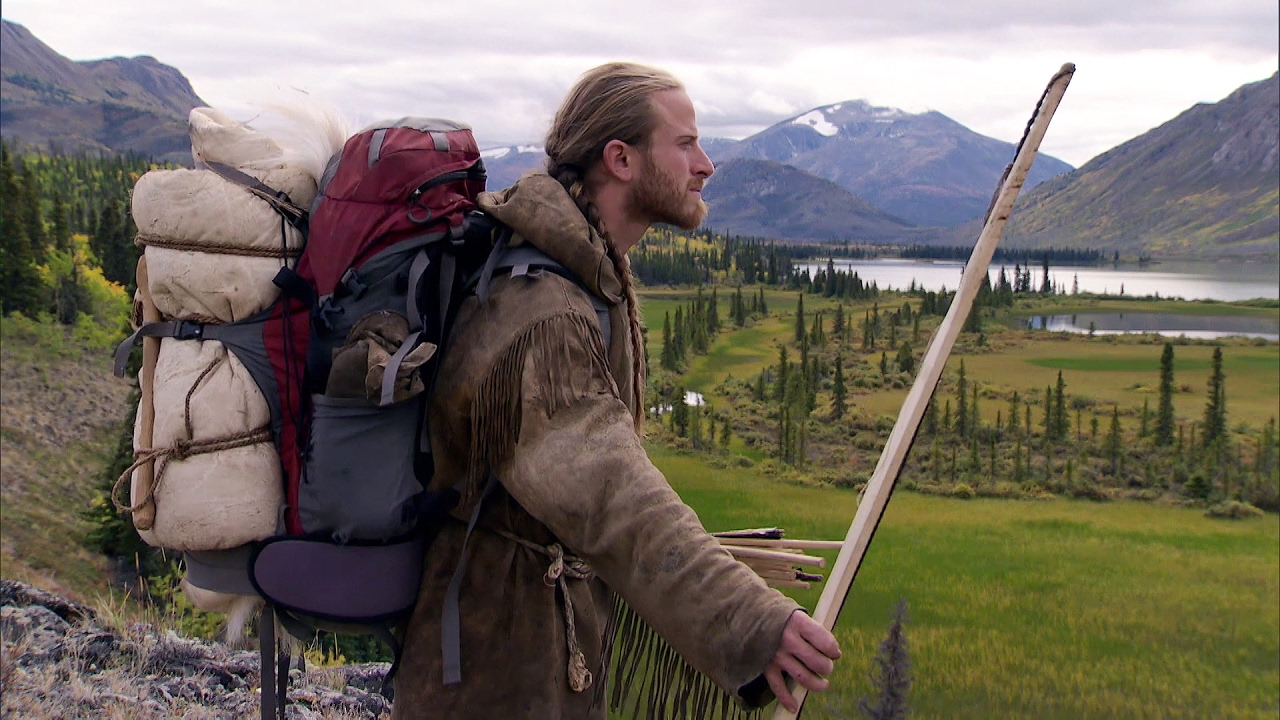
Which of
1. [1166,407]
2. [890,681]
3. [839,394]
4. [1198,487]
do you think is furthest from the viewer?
[839,394]

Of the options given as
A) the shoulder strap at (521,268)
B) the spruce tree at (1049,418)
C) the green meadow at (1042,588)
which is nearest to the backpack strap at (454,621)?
the shoulder strap at (521,268)

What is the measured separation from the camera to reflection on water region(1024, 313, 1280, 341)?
118 feet

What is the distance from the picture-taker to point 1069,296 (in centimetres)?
4172

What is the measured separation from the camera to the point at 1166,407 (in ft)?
87.7

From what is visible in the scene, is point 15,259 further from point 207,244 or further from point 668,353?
point 207,244

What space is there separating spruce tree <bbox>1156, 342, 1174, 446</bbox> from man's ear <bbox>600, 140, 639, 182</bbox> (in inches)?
1087

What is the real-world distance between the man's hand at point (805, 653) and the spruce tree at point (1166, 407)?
91.6ft

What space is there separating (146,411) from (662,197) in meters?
1.32

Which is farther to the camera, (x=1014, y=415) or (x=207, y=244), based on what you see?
(x=1014, y=415)

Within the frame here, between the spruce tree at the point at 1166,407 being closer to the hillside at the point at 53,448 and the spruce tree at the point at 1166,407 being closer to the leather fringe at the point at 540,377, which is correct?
the leather fringe at the point at 540,377

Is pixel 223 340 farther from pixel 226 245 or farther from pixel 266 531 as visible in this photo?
pixel 266 531

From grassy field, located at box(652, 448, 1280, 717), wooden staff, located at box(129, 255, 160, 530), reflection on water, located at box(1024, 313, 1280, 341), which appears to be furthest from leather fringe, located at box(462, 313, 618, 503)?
reflection on water, located at box(1024, 313, 1280, 341)

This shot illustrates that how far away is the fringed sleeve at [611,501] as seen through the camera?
6.02 ft

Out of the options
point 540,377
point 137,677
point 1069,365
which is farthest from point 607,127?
point 1069,365
